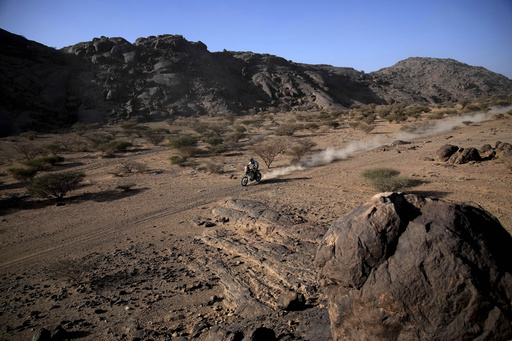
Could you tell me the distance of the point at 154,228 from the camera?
10.3 meters

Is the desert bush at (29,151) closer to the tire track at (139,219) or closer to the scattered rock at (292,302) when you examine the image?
the tire track at (139,219)

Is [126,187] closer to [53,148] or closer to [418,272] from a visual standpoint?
[418,272]

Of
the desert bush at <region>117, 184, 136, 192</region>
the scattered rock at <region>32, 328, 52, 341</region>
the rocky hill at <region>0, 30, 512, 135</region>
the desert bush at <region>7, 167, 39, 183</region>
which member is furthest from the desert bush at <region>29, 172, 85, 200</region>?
the rocky hill at <region>0, 30, 512, 135</region>

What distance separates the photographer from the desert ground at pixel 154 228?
5578mm

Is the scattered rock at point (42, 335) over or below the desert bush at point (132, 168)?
below

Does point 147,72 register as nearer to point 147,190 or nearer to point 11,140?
point 11,140

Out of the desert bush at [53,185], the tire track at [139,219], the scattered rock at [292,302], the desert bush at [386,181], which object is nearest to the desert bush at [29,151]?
the desert bush at [53,185]

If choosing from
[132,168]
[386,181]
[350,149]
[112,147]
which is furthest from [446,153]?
[112,147]

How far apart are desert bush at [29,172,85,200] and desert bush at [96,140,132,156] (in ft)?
35.7

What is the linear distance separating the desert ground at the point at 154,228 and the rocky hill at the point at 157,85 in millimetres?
31651

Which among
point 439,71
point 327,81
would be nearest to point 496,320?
point 327,81

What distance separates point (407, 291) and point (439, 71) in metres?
135

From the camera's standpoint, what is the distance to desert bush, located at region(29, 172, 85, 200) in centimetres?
1365

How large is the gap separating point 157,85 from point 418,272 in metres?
65.6
